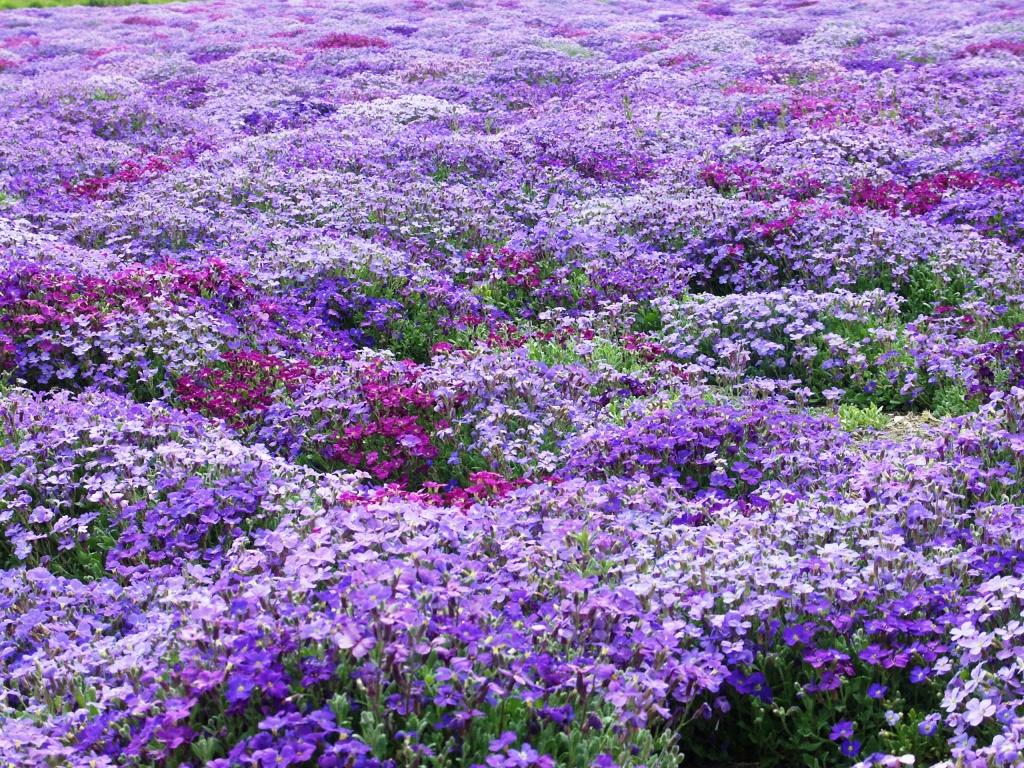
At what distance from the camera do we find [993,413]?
21.0 ft

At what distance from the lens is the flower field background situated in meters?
3.82

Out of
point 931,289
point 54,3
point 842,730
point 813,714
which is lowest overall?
point 813,714

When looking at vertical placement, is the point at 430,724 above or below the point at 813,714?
above

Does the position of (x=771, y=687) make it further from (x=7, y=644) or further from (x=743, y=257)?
(x=743, y=257)

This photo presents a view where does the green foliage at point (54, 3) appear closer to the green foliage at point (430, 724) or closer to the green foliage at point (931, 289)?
the green foliage at point (931, 289)

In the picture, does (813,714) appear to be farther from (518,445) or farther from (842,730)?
(518,445)

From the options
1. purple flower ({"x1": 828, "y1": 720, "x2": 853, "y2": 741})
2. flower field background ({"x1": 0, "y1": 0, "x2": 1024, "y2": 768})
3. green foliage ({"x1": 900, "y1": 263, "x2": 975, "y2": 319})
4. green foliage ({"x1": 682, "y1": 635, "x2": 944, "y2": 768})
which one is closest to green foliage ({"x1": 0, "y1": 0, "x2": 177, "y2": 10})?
flower field background ({"x1": 0, "y1": 0, "x2": 1024, "y2": 768})

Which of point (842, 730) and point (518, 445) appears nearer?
point (842, 730)

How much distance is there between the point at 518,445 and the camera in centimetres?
647

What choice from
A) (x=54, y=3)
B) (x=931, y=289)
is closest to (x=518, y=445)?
(x=931, y=289)

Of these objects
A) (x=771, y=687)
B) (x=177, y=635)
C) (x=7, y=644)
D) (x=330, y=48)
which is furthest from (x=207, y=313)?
(x=330, y=48)

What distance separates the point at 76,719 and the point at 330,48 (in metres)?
30.6

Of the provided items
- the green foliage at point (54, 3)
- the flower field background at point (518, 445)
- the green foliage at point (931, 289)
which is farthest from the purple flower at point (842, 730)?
the green foliage at point (54, 3)

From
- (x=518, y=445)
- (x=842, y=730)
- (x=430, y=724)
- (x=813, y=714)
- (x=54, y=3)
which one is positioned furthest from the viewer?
(x=54, y=3)
